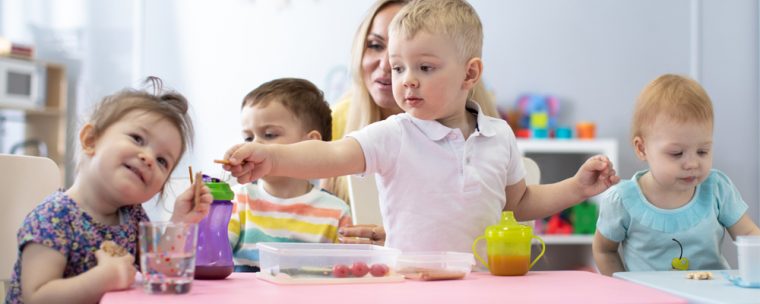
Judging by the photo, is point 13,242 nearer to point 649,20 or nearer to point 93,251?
point 93,251

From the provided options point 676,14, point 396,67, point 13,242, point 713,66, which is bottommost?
point 13,242

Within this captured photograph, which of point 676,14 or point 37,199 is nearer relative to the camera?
point 37,199

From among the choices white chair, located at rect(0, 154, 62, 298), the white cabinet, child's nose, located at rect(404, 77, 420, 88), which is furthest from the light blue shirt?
the white cabinet

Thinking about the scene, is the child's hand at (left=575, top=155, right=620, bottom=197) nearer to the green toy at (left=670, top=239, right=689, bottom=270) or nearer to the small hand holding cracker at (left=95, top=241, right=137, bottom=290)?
the green toy at (left=670, top=239, right=689, bottom=270)

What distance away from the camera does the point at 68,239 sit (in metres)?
1.23

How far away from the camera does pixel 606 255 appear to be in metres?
1.87

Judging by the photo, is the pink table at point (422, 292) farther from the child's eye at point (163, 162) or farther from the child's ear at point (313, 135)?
the child's ear at point (313, 135)

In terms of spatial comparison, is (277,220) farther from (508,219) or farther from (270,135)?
(508,219)

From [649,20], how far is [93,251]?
4.70 metres

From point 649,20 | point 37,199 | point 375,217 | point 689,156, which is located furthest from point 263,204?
point 649,20

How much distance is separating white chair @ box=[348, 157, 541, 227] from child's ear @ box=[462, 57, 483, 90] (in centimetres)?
57

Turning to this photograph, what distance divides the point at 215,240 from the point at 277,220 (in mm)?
625

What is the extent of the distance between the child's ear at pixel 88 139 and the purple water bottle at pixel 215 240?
19cm

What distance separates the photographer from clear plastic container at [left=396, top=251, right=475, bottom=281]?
127 cm
